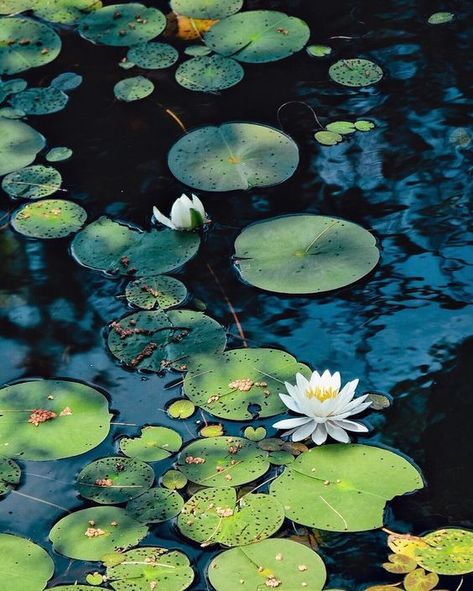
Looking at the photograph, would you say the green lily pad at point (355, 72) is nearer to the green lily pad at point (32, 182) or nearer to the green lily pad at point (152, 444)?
the green lily pad at point (32, 182)

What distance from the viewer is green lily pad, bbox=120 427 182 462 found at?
3.23m

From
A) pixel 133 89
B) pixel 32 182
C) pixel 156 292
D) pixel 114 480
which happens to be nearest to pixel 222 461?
pixel 114 480

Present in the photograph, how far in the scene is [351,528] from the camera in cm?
294

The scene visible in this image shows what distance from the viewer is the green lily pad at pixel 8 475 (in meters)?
3.19

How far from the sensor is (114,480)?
3.17 metres

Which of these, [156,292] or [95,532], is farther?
[156,292]

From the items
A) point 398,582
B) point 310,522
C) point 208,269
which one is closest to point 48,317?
point 208,269

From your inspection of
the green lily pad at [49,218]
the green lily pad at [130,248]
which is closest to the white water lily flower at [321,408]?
the green lily pad at [130,248]

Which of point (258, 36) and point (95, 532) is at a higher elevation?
point (258, 36)

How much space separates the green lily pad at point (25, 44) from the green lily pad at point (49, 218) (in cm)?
121

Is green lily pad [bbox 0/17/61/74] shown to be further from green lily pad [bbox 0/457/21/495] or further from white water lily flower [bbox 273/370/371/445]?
white water lily flower [bbox 273/370/371/445]

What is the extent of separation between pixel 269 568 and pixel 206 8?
3518mm

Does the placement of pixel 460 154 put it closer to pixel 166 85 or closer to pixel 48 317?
pixel 166 85

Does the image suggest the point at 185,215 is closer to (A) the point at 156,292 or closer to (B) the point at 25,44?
(A) the point at 156,292
